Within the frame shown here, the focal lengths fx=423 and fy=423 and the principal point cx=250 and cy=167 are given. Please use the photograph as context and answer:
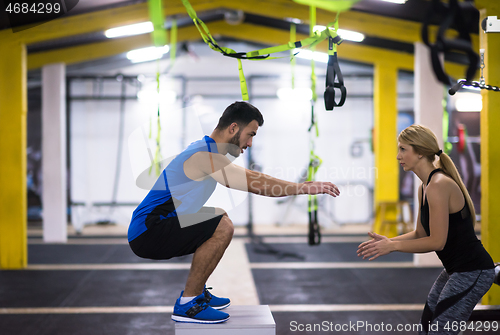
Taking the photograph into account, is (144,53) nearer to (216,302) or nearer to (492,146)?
(492,146)

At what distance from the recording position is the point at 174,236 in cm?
220

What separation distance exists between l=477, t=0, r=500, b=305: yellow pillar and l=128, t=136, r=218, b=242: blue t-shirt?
263 cm

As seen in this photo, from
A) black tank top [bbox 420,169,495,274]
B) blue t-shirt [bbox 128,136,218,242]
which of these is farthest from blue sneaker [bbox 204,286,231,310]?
black tank top [bbox 420,169,495,274]

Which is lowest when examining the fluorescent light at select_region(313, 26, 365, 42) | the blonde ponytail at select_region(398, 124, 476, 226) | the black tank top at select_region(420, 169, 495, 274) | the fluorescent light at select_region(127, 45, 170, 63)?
the black tank top at select_region(420, 169, 495, 274)

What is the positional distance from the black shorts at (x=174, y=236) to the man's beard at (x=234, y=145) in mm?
378

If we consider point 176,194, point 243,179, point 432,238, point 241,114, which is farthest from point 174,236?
point 432,238

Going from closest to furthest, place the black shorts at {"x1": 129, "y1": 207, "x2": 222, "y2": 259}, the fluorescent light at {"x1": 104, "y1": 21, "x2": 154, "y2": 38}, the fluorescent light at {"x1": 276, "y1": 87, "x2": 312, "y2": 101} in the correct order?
the black shorts at {"x1": 129, "y1": 207, "x2": 222, "y2": 259}, the fluorescent light at {"x1": 104, "y1": 21, "x2": 154, "y2": 38}, the fluorescent light at {"x1": 276, "y1": 87, "x2": 312, "y2": 101}

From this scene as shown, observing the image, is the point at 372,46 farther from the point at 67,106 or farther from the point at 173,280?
the point at 67,106

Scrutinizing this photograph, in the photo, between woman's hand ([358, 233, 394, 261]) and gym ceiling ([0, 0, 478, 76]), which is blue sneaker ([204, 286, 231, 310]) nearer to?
woman's hand ([358, 233, 394, 261])

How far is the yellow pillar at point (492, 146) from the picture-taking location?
3.59 m

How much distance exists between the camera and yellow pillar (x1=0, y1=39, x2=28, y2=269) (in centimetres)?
540

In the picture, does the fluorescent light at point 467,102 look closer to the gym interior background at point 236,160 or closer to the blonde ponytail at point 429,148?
the gym interior background at point 236,160

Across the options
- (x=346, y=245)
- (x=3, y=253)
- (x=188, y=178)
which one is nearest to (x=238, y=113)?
(x=188, y=178)

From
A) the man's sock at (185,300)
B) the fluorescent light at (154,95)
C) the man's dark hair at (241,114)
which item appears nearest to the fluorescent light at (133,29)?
the fluorescent light at (154,95)
